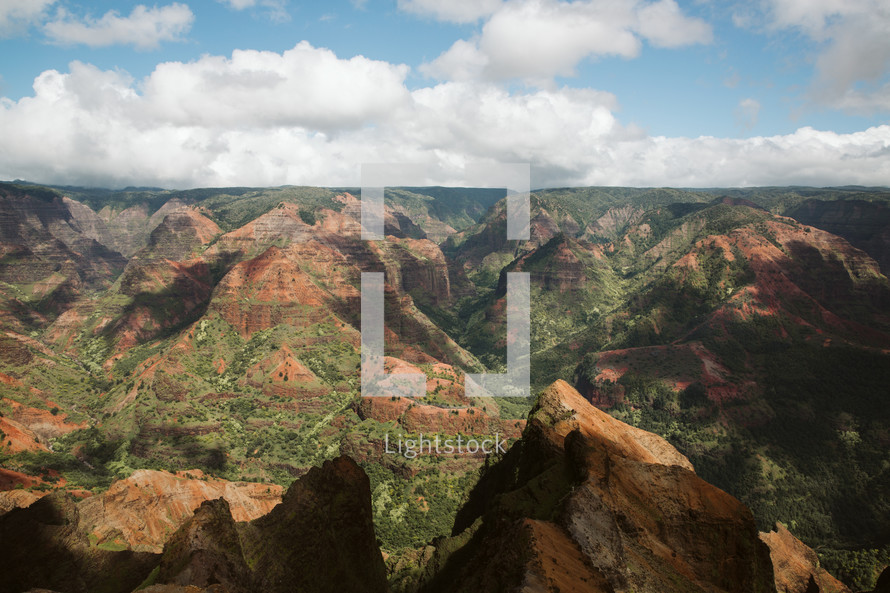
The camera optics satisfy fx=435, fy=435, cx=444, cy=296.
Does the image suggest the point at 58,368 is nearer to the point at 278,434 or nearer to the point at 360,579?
the point at 278,434

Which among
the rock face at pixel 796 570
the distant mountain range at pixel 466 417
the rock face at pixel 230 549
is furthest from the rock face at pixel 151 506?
the rock face at pixel 796 570

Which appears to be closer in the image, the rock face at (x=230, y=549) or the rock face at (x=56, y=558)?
the rock face at (x=230, y=549)

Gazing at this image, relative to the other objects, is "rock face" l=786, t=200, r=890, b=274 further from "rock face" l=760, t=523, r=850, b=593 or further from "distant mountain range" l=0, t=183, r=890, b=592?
"rock face" l=760, t=523, r=850, b=593

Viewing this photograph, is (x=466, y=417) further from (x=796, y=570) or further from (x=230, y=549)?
(x=230, y=549)

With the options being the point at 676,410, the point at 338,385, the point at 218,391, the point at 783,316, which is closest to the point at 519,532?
the point at 338,385

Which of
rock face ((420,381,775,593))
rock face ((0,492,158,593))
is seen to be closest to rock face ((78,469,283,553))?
rock face ((0,492,158,593))

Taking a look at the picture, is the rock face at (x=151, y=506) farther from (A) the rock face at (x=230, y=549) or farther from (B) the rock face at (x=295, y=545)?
(B) the rock face at (x=295, y=545)
